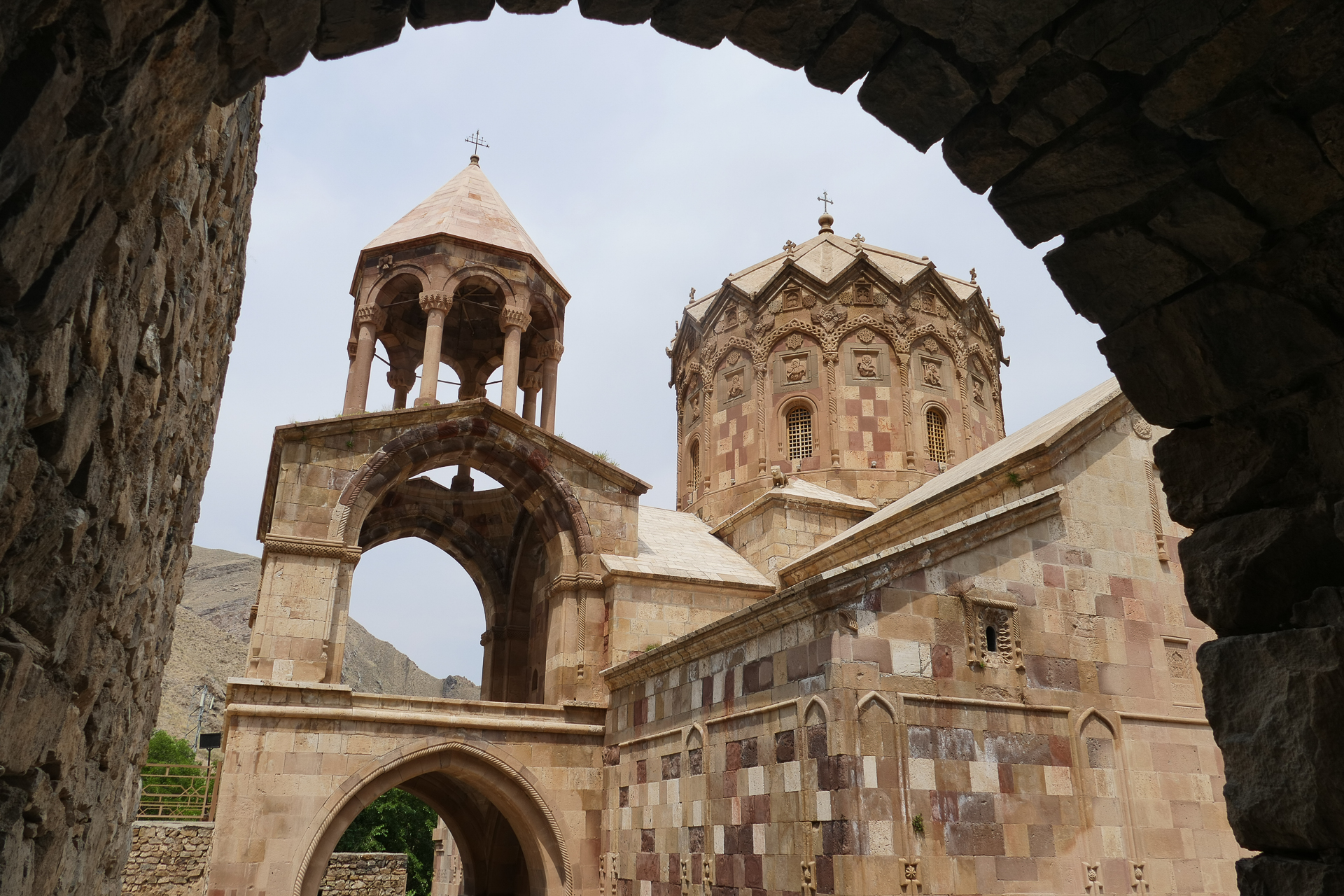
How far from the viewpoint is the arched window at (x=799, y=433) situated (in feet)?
54.1

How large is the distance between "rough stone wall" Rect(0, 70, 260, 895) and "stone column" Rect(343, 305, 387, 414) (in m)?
10.6

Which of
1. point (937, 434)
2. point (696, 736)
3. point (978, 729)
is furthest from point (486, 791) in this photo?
point (937, 434)

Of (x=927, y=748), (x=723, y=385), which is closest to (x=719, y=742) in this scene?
(x=927, y=748)

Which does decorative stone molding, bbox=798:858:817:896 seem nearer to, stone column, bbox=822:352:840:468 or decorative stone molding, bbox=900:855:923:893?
decorative stone molding, bbox=900:855:923:893

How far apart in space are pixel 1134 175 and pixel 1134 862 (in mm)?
6862

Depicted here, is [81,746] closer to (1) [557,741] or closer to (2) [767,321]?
(1) [557,741]

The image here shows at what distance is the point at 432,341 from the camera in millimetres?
13961

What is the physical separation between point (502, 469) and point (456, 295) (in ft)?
11.1

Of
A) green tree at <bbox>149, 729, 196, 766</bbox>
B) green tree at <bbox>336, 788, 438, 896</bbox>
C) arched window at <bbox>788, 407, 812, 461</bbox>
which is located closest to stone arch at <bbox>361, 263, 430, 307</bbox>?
arched window at <bbox>788, 407, 812, 461</bbox>

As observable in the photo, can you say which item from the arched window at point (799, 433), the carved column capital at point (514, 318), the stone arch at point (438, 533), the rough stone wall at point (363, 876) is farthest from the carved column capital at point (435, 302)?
the rough stone wall at point (363, 876)

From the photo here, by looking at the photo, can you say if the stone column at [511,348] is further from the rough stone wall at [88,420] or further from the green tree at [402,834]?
the green tree at [402,834]

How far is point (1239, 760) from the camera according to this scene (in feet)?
8.90

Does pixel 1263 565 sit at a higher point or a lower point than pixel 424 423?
lower

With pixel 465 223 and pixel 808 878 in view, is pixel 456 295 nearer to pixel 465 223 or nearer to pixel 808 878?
pixel 465 223
